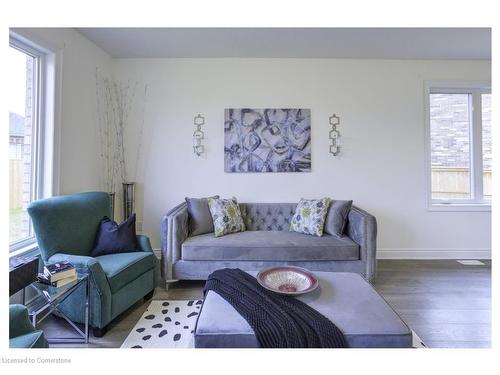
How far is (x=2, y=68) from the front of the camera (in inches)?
48.7

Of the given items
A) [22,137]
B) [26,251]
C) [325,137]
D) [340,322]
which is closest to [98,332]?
[26,251]

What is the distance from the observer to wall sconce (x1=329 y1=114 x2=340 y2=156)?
3396 millimetres

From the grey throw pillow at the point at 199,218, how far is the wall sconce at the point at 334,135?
1798 mm

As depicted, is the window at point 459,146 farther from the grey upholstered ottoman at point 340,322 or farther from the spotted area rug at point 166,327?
the grey upholstered ottoman at point 340,322

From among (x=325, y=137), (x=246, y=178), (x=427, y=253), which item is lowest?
(x=427, y=253)

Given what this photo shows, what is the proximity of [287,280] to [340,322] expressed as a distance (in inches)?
19.2

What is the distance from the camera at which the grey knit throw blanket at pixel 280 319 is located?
125cm

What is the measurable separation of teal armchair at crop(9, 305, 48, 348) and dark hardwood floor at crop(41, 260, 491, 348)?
0.68 m

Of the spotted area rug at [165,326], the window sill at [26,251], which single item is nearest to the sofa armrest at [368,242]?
the spotted area rug at [165,326]

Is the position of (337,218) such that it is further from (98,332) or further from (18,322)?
(18,322)

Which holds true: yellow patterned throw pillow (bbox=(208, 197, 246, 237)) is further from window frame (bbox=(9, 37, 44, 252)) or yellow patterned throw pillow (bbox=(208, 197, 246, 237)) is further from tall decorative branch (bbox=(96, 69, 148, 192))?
window frame (bbox=(9, 37, 44, 252))

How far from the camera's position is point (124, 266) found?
203 centimetres

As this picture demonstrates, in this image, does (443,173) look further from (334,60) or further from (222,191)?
(222,191)
